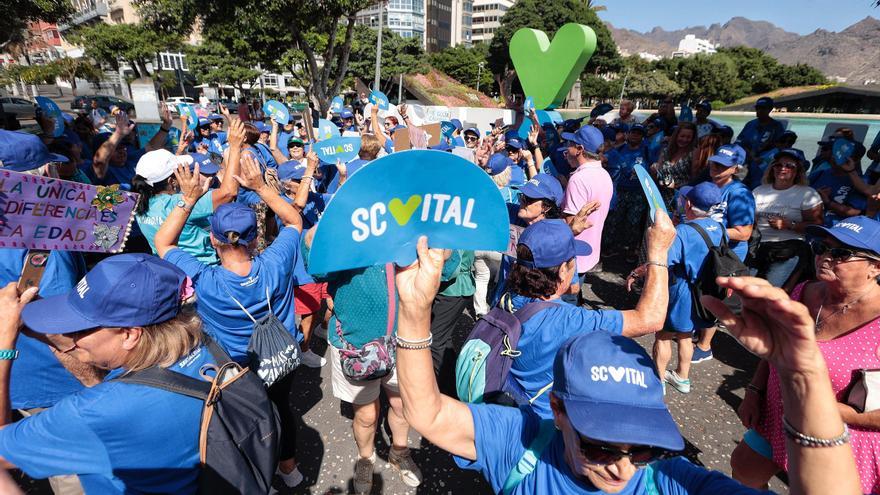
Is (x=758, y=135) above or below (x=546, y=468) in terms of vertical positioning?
above

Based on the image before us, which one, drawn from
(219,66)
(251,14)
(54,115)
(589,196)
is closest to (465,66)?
(219,66)

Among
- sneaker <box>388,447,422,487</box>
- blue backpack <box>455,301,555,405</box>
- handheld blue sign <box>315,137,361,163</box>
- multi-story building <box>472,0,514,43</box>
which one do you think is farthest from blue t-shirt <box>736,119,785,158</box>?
multi-story building <box>472,0,514,43</box>

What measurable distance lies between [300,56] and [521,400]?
25869 millimetres

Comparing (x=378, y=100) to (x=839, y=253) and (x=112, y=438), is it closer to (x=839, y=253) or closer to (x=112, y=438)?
(x=839, y=253)

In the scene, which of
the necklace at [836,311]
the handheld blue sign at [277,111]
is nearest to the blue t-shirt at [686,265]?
the necklace at [836,311]

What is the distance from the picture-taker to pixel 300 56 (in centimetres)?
2366

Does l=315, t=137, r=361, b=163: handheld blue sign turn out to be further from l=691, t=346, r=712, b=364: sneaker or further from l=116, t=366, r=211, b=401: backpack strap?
l=691, t=346, r=712, b=364: sneaker

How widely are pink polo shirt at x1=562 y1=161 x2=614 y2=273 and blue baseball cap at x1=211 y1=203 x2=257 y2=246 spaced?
9.26 ft

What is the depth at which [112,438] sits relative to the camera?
1377 mm

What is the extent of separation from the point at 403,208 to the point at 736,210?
12.0 ft

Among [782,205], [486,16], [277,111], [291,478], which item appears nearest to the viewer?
[291,478]

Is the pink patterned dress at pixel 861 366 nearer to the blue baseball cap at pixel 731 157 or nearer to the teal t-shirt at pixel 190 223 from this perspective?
the blue baseball cap at pixel 731 157

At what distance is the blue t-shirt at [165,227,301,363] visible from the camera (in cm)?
238

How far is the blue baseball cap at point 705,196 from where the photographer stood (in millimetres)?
3391
